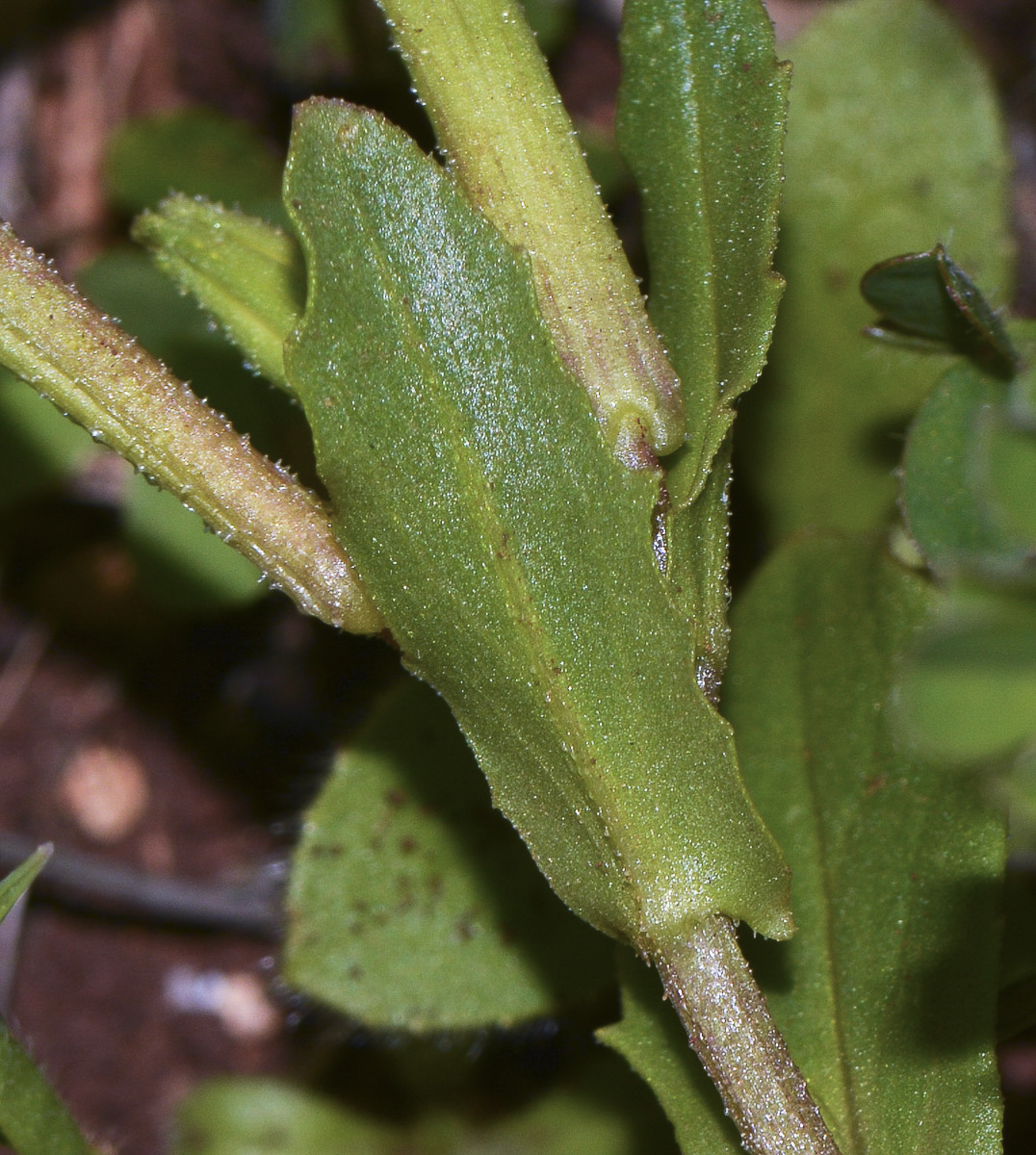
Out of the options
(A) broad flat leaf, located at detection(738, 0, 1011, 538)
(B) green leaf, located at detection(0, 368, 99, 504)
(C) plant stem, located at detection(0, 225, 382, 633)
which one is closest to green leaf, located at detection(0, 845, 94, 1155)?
(C) plant stem, located at detection(0, 225, 382, 633)

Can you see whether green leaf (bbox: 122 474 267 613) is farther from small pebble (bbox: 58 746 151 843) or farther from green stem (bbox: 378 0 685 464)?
green stem (bbox: 378 0 685 464)

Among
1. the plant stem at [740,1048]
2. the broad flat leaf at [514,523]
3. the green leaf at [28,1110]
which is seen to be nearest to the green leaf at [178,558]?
the green leaf at [28,1110]

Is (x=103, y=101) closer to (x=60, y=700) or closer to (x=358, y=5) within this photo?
(x=358, y=5)

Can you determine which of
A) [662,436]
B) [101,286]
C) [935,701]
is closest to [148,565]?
[101,286]

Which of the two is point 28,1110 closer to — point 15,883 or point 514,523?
point 15,883

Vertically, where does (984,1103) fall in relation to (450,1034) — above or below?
above

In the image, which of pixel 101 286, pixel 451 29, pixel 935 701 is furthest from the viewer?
pixel 101 286
